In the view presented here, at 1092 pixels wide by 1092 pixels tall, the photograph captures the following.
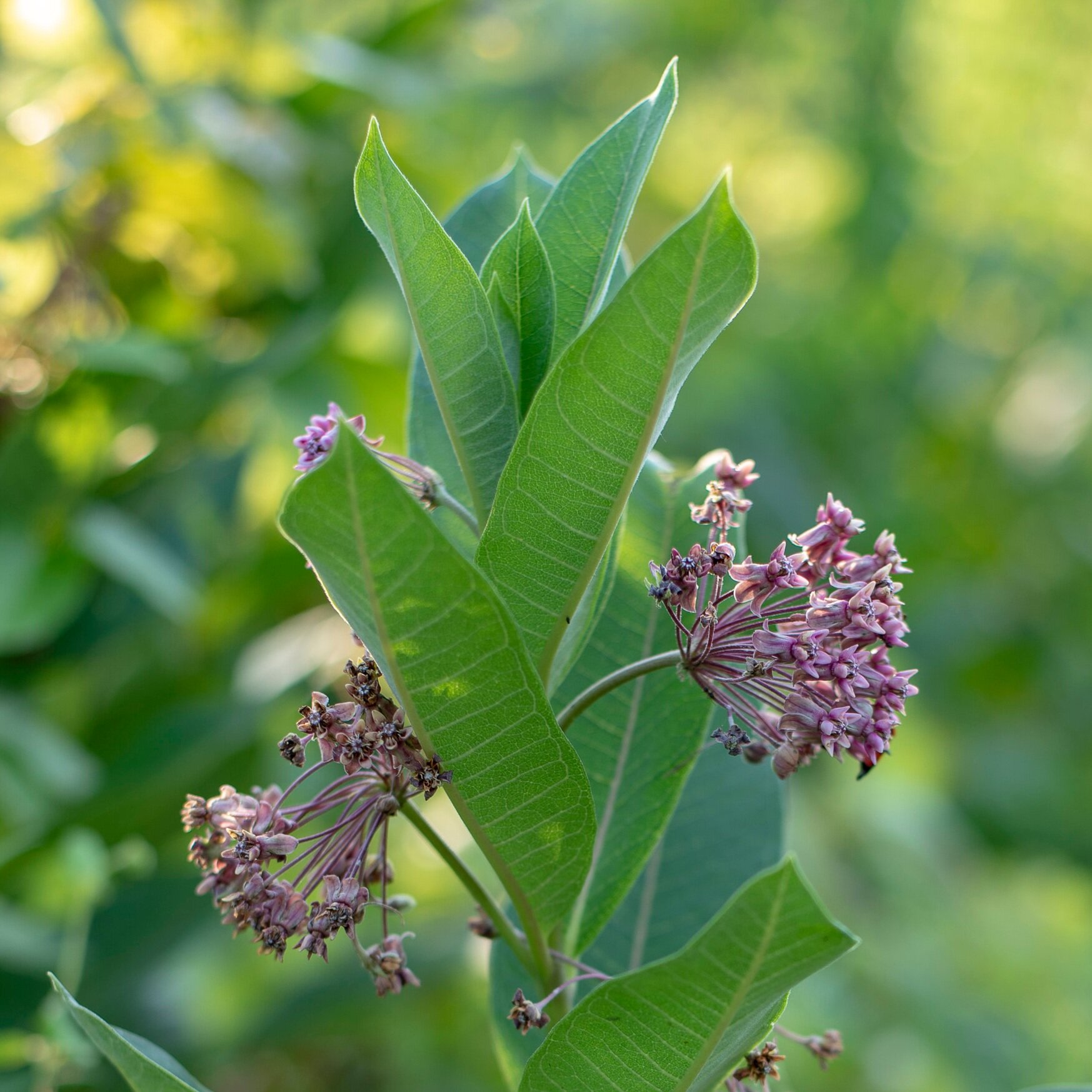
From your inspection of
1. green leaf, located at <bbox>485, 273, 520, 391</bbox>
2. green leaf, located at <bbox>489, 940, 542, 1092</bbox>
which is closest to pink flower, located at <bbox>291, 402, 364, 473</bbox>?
green leaf, located at <bbox>485, 273, 520, 391</bbox>

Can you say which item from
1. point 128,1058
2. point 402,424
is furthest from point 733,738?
point 402,424

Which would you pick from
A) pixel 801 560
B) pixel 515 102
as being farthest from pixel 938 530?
pixel 801 560

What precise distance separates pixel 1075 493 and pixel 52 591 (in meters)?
4.73

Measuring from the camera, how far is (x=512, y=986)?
96 centimetres

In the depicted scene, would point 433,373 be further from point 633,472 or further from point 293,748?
point 293,748

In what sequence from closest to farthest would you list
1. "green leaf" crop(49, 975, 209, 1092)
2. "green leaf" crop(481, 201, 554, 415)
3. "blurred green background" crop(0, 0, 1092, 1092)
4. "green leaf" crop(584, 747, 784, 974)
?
1. "green leaf" crop(49, 975, 209, 1092)
2. "green leaf" crop(481, 201, 554, 415)
3. "green leaf" crop(584, 747, 784, 974)
4. "blurred green background" crop(0, 0, 1092, 1092)

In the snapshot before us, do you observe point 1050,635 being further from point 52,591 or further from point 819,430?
point 52,591

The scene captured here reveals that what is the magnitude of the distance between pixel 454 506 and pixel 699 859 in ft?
1.49

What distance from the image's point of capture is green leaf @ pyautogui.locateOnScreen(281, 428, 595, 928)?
573 millimetres

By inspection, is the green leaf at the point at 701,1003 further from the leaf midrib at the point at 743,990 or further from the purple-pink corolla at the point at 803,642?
the purple-pink corolla at the point at 803,642

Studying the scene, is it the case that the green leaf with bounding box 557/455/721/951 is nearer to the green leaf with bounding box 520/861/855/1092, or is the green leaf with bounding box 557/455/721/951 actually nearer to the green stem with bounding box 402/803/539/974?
the green stem with bounding box 402/803/539/974

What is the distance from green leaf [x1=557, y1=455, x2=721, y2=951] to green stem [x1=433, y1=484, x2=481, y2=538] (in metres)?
0.15

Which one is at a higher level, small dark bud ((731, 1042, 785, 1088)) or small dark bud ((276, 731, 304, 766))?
small dark bud ((276, 731, 304, 766))

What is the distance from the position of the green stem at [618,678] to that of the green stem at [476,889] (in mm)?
105
